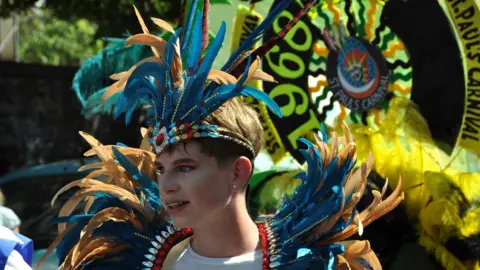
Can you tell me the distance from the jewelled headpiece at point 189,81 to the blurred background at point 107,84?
1.10m

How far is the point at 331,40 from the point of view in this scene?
3.92m

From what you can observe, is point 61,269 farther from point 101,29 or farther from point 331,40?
point 101,29

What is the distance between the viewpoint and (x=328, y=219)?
2.35 metres

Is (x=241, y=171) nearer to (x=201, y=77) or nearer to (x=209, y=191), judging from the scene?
(x=209, y=191)

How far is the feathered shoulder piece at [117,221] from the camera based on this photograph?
248 centimetres

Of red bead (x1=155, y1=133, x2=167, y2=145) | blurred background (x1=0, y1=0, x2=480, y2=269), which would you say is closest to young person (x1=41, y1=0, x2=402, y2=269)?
red bead (x1=155, y1=133, x2=167, y2=145)

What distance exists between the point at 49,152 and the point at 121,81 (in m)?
7.63

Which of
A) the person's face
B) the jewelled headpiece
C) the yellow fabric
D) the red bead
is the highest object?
the jewelled headpiece

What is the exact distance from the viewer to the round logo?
12.2 feet

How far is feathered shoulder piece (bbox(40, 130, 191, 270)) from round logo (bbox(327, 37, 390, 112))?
1415 millimetres

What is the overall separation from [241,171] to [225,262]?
0.24 m

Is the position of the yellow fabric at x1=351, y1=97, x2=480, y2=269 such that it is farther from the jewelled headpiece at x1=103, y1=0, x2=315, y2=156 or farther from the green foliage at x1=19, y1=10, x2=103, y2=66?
the green foliage at x1=19, y1=10, x2=103, y2=66

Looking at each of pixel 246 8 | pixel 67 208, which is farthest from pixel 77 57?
pixel 67 208

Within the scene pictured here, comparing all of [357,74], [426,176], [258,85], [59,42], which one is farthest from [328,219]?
[59,42]
